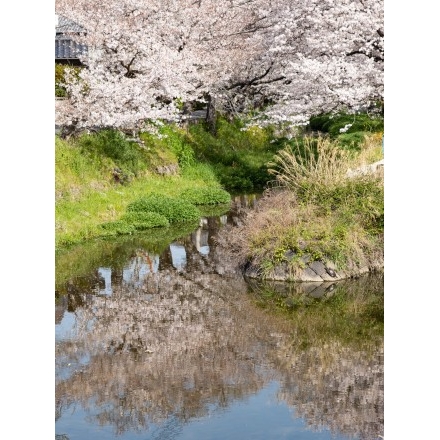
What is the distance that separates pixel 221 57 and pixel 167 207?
27.8 ft

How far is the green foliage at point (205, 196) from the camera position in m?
22.7

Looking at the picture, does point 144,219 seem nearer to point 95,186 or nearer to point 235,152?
point 95,186

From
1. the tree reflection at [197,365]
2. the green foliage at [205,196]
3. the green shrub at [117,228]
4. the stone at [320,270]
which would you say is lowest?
the tree reflection at [197,365]

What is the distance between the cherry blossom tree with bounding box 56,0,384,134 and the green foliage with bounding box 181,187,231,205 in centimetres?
230

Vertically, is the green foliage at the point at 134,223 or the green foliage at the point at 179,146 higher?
the green foliage at the point at 179,146

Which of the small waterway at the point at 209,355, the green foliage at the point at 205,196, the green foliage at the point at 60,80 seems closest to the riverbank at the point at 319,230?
the small waterway at the point at 209,355

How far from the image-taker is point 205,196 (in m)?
23.1

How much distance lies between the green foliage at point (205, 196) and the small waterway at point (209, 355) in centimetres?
737

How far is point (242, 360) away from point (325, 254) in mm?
4181

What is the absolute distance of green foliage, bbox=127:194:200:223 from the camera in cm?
1964

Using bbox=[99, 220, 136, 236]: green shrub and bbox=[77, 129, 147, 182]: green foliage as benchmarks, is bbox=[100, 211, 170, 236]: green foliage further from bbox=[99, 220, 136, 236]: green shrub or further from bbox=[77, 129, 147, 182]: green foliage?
bbox=[77, 129, 147, 182]: green foliage

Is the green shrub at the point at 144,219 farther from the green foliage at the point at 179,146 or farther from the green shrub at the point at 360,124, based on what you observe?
the green foliage at the point at 179,146
